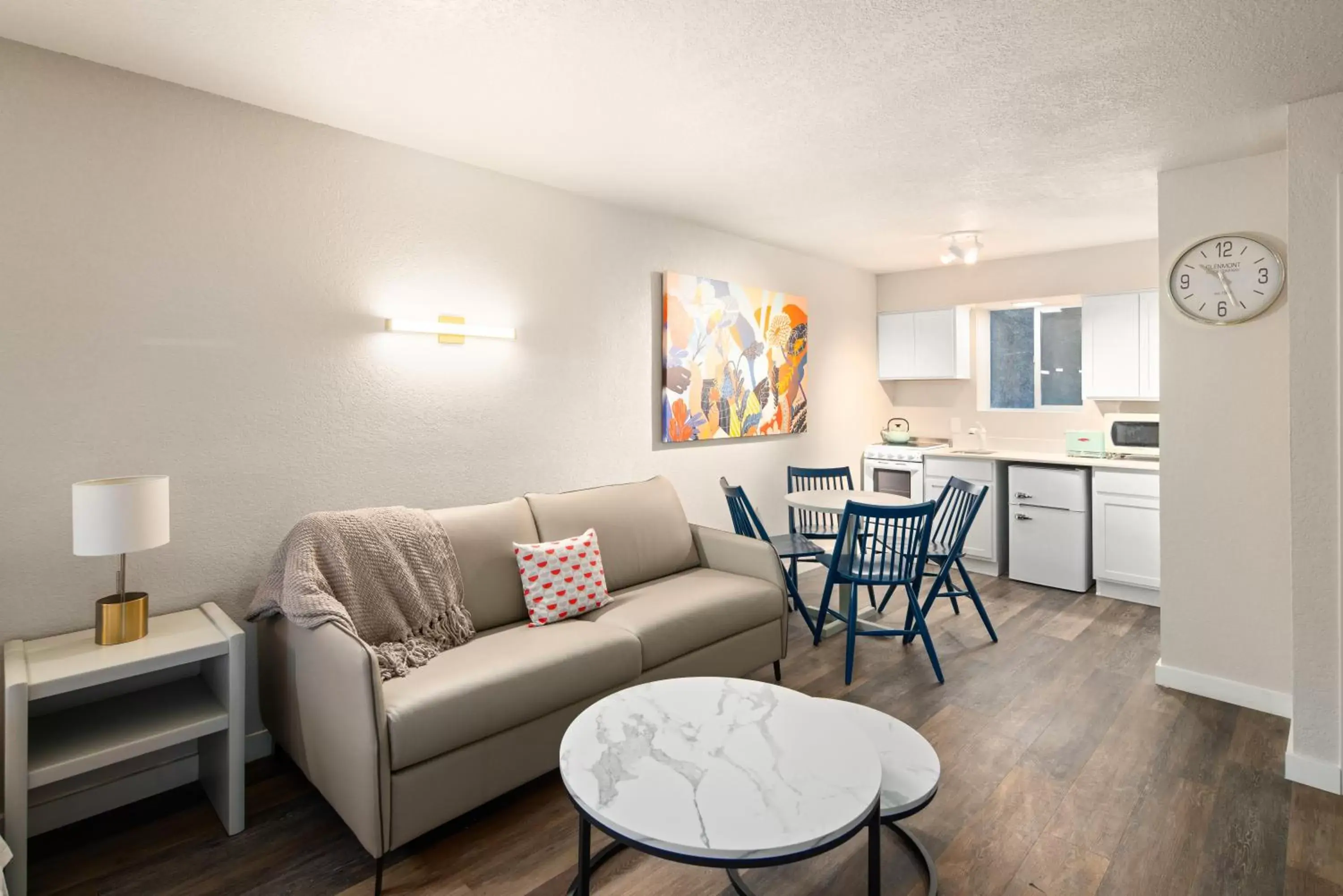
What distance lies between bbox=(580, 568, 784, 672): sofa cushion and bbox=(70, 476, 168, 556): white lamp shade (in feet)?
4.90

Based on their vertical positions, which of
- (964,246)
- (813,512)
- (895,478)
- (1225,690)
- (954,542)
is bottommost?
(1225,690)

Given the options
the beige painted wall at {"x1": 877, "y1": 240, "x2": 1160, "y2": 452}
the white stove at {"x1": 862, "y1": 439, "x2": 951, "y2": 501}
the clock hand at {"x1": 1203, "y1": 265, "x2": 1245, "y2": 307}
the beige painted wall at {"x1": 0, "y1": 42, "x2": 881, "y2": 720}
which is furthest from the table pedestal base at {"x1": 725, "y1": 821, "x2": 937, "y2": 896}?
the beige painted wall at {"x1": 877, "y1": 240, "x2": 1160, "y2": 452}

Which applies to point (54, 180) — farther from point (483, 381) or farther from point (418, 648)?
point (418, 648)

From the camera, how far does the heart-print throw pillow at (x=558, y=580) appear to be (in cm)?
285

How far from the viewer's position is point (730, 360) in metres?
4.50

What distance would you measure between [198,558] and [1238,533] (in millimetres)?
4226

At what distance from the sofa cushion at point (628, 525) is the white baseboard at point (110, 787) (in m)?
1.41

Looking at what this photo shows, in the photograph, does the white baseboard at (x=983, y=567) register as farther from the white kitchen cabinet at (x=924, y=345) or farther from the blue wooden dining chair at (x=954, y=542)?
the white kitchen cabinet at (x=924, y=345)

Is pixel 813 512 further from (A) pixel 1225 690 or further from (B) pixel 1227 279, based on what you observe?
(B) pixel 1227 279

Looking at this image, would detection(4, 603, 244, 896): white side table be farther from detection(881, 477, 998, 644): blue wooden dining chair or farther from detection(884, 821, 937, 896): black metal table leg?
detection(881, 477, 998, 644): blue wooden dining chair

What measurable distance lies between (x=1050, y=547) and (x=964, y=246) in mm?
2157

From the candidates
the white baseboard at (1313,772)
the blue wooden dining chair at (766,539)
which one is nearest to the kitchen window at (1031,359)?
Answer: the blue wooden dining chair at (766,539)

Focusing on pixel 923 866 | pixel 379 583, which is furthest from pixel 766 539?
pixel 379 583

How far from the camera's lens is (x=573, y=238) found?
364 centimetres
